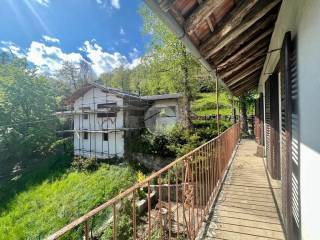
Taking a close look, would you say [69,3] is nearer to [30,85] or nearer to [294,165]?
[30,85]

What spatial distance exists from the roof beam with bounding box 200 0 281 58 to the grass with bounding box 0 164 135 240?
765cm

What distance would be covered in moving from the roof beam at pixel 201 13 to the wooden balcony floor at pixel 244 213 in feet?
7.25

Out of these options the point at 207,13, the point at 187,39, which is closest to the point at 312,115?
the point at 207,13

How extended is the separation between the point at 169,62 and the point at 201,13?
10.6m

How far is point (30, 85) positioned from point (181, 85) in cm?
1214

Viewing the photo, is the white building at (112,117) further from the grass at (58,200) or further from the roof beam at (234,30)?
the roof beam at (234,30)

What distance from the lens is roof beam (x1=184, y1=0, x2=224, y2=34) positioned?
1.81 meters

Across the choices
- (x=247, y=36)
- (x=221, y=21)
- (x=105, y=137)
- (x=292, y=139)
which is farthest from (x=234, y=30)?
(x=105, y=137)

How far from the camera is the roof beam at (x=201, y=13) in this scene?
181cm

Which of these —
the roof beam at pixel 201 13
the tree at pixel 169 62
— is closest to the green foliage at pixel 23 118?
the tree at pixel 169 62

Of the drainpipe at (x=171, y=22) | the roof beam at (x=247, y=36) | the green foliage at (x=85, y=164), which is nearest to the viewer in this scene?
the drainpipe at (x=171, y=22)

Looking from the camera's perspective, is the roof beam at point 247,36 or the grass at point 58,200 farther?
the grass at point 58,200

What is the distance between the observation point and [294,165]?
78.7 inches

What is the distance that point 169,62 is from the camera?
1220 cm
